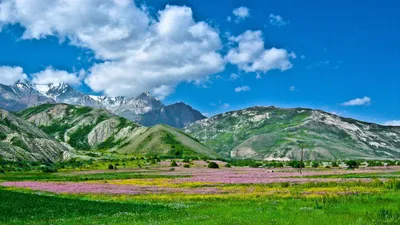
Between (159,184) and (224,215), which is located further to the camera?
(159,184)

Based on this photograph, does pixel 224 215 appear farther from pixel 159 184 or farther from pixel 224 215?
pixel 159 184

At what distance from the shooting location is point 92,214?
Answer: 32062 millimetres

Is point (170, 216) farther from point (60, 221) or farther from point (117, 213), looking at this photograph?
point (60, 221)

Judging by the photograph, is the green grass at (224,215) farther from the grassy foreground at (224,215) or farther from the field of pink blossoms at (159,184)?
the field of pink blossoms at (159,184)

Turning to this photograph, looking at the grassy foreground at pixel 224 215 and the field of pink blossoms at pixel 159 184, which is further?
the field of pink blossoms at pixel 159 184

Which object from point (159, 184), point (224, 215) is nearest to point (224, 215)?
point (224, 215)

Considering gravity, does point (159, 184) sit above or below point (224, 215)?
below

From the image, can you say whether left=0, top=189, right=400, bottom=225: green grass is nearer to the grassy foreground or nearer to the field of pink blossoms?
the grassy foreground

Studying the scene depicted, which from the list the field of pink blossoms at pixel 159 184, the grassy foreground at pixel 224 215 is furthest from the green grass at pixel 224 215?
the field of pink blossoms at pixel 159 184

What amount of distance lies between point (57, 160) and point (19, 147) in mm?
20823

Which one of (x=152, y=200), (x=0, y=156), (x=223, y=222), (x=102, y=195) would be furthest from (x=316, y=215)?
(x=0, y=156)

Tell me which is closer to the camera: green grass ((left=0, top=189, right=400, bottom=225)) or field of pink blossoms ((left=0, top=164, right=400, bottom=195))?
green grass ((left=0, top=189, right=400, bottom=225))

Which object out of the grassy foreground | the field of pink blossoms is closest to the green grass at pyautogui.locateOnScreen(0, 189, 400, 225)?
the grassy foreground

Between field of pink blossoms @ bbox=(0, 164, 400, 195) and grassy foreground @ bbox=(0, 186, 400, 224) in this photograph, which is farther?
field of pink blossoms @ bbox=(0, 164, 400, 195)
